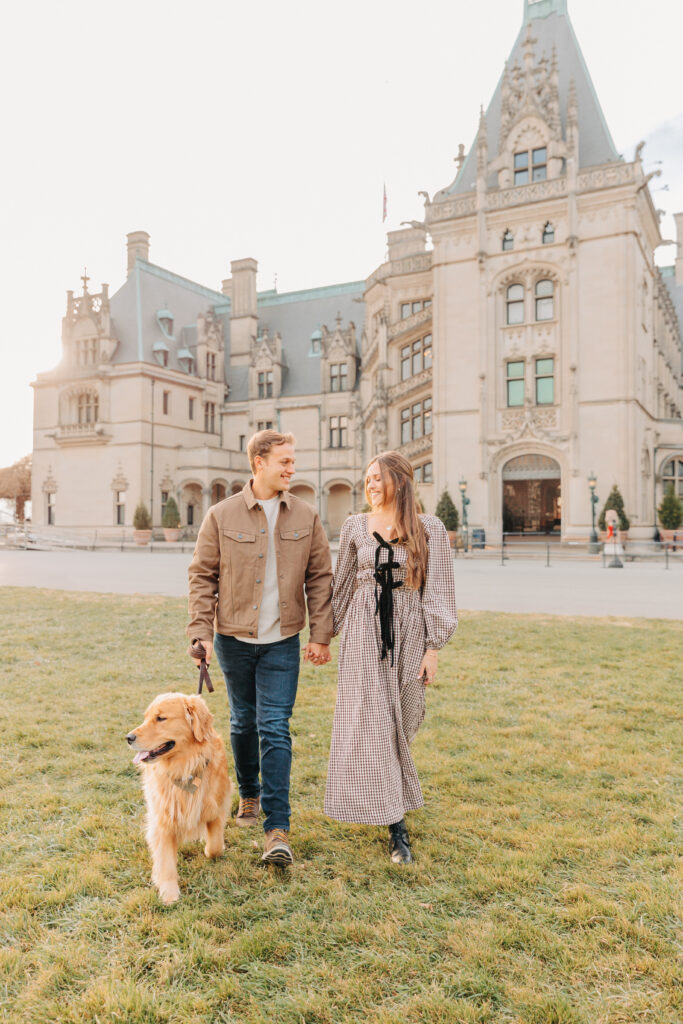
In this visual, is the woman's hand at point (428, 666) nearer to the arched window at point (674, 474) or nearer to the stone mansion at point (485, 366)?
the stone mansion at point (485, 366)

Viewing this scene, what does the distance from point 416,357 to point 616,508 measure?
42.2ft

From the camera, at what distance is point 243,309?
1937 inches

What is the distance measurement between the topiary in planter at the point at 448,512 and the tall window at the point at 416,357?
7.43 metres

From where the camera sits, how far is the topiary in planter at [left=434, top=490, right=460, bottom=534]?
28641mm

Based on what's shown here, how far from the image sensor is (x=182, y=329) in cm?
4759

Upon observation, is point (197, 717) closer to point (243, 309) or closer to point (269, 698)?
point (269, 698)

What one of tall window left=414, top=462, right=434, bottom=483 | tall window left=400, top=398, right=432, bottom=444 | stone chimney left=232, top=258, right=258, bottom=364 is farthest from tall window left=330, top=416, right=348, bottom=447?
tall window left=414, top=462, right=434, bottom=483

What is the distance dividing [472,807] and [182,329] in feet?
156

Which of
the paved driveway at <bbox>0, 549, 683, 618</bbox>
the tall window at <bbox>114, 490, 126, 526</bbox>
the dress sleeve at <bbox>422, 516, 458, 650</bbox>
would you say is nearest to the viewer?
the dress sleeve at <bbox>422, 516, 458, 650</bbox>

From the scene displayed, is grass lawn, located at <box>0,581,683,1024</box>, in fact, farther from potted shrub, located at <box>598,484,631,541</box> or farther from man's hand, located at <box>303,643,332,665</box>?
potted shrub, located at <box>598,484,631,541</box>

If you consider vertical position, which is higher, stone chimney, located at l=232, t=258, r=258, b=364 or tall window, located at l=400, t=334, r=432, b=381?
stone chimney, located at l=232, t=258, r=258, b=364

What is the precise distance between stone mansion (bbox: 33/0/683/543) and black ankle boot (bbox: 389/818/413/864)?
2642 centimetres

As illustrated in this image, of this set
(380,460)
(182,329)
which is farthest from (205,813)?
(182,329)

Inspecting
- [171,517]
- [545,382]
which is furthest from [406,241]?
→ [171,517]
